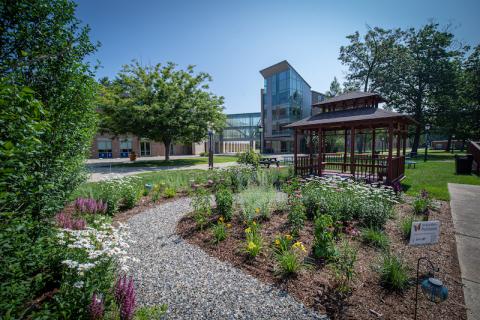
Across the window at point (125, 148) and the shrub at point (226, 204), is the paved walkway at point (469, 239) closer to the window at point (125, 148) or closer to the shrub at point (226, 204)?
the shrub at point (226, 204)

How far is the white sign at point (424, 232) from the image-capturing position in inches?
98.7

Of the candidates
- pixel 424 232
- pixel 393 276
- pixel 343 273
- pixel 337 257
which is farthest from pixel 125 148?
pixel 424 232

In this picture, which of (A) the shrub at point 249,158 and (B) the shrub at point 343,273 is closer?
(B) the shrub at point 343,273

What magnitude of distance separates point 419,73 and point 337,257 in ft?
119

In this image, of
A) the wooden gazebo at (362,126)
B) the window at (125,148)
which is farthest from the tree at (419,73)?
the window at (125,148)

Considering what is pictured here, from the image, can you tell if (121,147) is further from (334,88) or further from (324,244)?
(334,88)

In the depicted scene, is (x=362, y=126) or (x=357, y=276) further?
(x=362, y=126)

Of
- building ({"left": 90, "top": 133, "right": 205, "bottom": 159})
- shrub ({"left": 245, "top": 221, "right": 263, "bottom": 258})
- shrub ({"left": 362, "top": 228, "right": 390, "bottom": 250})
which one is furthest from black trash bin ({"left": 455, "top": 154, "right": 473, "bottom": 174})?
building ({"left": 90, "top": 133, "right": 205, "bottom": 159})

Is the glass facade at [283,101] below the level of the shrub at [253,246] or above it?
above

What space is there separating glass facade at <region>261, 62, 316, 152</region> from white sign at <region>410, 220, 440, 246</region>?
4052cm

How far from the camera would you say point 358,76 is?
29547 mm

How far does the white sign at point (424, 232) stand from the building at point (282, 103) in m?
40.4

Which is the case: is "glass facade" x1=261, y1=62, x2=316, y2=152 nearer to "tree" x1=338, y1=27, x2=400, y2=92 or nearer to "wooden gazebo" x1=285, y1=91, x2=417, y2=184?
"tree" x1=338, y1=27, x2=400, y2=92

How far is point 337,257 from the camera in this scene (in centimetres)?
328
